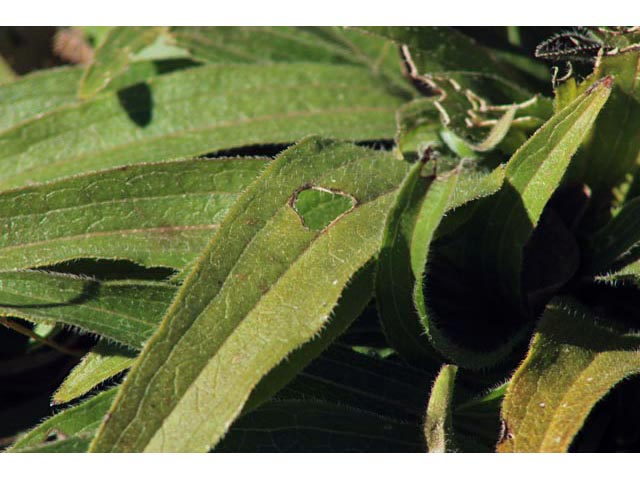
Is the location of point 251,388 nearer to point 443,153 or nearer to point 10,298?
point 10,298

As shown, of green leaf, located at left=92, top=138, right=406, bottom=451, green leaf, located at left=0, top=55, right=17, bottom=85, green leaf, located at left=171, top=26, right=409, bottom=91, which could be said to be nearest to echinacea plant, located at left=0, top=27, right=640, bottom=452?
green leaf, located at left=92, top=138, right=406, bottom=451

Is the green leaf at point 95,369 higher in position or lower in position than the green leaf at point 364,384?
higher

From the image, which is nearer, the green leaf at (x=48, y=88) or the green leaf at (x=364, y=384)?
the green leaf at (x=364, y=384)

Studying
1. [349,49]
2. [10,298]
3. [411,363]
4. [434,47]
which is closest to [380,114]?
[434,47]

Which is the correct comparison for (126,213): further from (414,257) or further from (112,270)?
(414,257)

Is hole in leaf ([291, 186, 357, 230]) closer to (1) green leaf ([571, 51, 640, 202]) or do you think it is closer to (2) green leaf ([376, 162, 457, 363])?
(2) green leaf ([376, 162, 457, 363])

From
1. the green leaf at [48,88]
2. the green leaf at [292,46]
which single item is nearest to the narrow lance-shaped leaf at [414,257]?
the green leaf at [292,46]

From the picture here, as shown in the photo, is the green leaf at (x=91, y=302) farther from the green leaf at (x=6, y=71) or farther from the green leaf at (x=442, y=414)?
the green leaf at (x=6, y=71)
